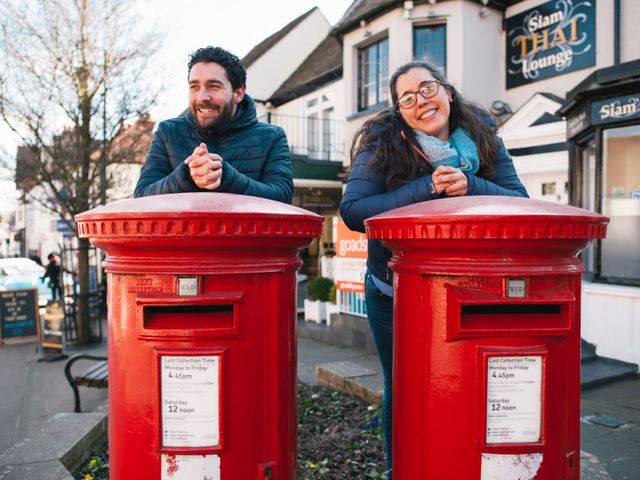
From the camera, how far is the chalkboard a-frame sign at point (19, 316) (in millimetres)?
9508

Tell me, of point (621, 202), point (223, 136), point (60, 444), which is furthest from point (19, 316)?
point (621, 202)

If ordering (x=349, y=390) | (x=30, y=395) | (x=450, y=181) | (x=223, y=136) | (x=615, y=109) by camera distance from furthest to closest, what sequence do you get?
(x=30, y=395)
(x=615, y=109)
(x=349, y=390)
(x=223, y=136)
(x=450, y=181)

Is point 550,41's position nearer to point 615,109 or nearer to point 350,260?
point 615,109

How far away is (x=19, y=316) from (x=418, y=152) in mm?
9656

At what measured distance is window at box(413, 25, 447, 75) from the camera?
35.2 ft

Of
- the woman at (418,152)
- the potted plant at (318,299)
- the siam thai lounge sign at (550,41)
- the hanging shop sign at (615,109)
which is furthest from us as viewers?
the potted plant at (318,299)

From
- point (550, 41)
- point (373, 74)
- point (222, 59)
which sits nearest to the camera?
point (222, 59)

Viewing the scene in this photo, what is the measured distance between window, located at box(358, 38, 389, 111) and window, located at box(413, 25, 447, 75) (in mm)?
996

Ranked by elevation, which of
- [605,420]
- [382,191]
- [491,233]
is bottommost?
[605,420]

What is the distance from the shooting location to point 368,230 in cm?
181

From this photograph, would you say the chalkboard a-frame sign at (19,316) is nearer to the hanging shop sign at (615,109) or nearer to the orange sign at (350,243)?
the orange sign at (350,243)

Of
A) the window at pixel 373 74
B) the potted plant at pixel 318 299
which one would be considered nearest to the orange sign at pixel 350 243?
the potted plant at pixel 318 299

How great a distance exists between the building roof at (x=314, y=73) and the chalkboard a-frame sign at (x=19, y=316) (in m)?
9.52

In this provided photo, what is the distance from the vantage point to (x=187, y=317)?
5.21ft
